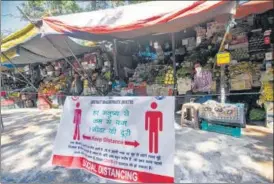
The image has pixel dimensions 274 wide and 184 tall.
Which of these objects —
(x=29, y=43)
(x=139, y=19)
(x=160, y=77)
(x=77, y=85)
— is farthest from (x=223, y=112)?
(x=77, y=85)

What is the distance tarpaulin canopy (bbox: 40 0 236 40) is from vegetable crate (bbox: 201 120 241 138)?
1792mm

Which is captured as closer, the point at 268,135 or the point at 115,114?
the point at 115,114

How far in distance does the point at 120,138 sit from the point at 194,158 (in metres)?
1.74

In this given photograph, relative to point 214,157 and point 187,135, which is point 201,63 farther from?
point 214,157

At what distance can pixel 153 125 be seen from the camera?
1809 millimetres

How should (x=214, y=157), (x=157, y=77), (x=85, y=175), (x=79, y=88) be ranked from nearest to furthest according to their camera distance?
(x=85, y=175) < (x=214, y=157) < (x=157, y=77) < (x=79, y=88)

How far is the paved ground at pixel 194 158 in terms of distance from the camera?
9.43 feet

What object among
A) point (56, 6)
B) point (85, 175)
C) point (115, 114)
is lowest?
point (85, 175)

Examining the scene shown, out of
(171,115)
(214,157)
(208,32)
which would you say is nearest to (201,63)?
(208,32)

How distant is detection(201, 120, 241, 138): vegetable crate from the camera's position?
4.09 meters

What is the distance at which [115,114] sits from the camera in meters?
2.03

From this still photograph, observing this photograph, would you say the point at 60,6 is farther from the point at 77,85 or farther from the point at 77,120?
the point at 77,120

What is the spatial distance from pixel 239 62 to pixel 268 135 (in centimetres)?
140

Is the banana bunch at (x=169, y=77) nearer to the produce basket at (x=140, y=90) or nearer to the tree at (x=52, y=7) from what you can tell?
the produce basket at (x=140, y=90)
